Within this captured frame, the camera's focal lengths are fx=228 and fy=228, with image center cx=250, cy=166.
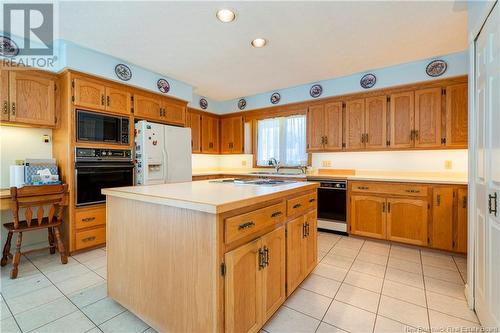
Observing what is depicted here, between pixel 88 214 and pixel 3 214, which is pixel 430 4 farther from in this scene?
pixel 3 214

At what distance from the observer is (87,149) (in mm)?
2855

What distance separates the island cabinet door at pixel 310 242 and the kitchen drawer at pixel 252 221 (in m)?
0.51

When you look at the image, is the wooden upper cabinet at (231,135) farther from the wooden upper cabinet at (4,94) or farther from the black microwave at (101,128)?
the wooden upper cabinet at (4,94)

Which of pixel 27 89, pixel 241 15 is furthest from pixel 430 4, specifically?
pixel 27 89

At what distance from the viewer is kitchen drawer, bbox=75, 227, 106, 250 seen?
2.78 metres

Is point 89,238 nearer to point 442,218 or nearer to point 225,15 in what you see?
point 225,15

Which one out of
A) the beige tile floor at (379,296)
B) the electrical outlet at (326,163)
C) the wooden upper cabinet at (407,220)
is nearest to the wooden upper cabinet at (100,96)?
the beige tile floor at (379,296)

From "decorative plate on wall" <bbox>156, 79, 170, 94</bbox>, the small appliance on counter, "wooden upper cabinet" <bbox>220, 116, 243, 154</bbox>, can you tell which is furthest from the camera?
"wooden upper cabinet" <bbox>220, 116, 243, 154</bbox>

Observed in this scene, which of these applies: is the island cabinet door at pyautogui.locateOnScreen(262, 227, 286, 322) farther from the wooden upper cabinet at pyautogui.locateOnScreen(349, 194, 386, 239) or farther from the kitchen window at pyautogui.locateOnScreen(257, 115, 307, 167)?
the kitchen window at pyautogui.locateOnScreen(257, 115, 307, 167)

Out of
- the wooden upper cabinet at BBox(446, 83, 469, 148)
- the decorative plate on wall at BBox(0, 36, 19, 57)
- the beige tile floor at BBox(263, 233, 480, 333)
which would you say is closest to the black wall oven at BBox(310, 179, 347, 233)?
the beige tile floor at BBox(263, 233, 480, 333)

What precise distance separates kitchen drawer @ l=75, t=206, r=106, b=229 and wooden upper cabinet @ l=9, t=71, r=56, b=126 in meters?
1.15

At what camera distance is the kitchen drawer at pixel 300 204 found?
179 cm

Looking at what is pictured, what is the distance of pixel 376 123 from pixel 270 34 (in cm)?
214

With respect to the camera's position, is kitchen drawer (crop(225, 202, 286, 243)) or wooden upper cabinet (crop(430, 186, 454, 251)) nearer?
kitchen drawer (crop(225, 202, 286, 243))
